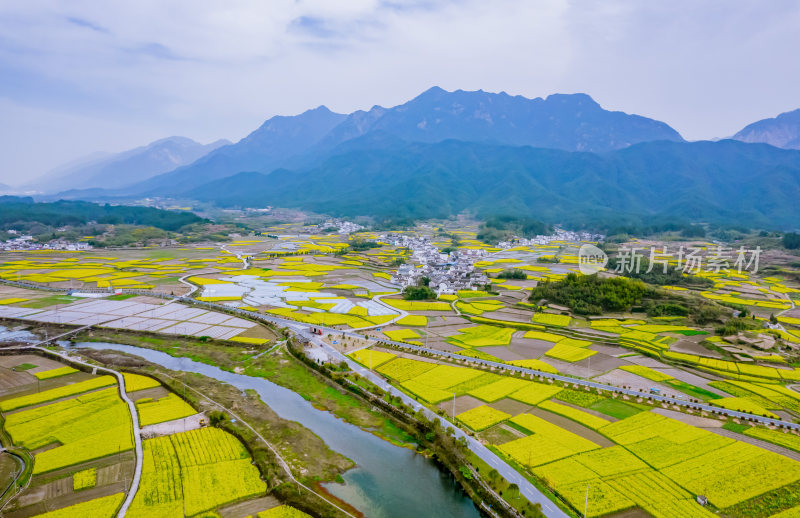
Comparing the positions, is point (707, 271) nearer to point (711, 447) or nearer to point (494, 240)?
point (494, 240)

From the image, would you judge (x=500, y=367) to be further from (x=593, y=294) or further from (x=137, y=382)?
(x=137, y=382)

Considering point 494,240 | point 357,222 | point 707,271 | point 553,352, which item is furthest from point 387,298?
point 357,222

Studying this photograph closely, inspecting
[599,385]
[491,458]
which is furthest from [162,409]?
[599,385]

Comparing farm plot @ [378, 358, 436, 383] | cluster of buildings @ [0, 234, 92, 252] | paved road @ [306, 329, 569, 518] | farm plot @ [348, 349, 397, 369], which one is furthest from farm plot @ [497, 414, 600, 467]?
cluster of buildings @ [0, 234, 92, 252]

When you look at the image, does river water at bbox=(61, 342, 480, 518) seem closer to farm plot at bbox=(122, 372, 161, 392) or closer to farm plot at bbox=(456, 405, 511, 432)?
farm plot at bbox=(456, 405, 511, 432)

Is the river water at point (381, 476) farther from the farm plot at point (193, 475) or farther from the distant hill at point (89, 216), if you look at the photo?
the distant hill at point (89, 216)

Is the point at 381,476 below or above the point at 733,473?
below
